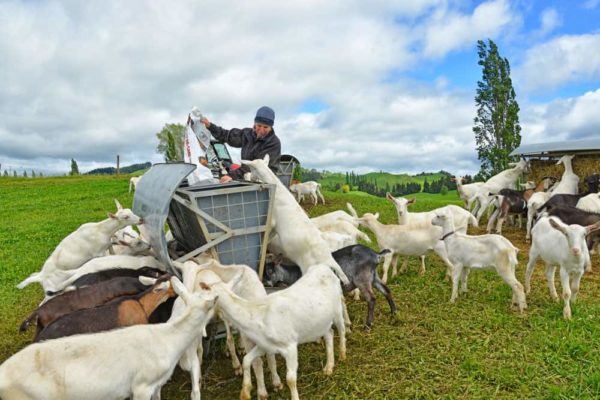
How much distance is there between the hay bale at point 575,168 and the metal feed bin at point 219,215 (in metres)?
11.7

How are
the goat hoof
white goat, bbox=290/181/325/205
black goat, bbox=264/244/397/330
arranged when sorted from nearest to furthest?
the goat hoof < black goat, bbox=264/244/397/330 < white goat, bbox=290/181/325/205

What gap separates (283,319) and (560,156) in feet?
46.5

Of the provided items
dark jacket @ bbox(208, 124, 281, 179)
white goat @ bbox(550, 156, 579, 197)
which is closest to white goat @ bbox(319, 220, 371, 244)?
dark jacket @ bbox(208, 124, 281, 179)

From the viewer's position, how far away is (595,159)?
13.7 meters

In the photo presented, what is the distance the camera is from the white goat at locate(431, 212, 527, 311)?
23.1ft

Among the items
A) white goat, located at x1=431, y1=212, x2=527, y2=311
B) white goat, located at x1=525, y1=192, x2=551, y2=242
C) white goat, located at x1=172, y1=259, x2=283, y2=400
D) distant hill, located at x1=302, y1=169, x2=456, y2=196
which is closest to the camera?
white goat, located at x1=172, y1=259, x2=283, y2=400

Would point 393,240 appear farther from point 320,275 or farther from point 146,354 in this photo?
point 146,354

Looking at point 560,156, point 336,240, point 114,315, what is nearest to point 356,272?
point 336,240

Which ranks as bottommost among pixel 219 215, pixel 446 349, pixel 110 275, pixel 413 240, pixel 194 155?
pixel 446 349

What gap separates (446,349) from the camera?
5855 millimetres

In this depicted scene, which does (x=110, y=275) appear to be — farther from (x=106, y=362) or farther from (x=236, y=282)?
(x=106, y=362)

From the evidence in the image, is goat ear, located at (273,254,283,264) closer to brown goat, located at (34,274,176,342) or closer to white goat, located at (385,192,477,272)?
brown goat, located at (34,274,176,342)

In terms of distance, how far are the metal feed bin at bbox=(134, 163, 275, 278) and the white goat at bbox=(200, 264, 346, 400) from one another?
45.7 inches

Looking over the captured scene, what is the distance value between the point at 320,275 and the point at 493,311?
10.6ft
